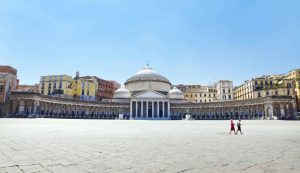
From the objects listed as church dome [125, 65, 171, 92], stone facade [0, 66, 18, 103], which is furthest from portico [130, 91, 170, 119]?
stone facade [0, 66, 18, 103]

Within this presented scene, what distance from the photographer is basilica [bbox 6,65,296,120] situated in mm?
62941

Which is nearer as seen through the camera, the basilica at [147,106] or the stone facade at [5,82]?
the stone facade at [5,82]

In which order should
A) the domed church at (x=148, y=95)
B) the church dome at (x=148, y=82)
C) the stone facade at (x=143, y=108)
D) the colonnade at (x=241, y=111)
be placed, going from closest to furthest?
the stone facade at (x=143, y=108) < the colonnade at (x=241, y=111) < the domed church at (x=148, y=95) < the church dome at (x=148, y=82)

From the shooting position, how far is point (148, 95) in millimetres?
86188

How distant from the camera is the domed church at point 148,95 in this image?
85688 mm

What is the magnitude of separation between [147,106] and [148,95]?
409 cm

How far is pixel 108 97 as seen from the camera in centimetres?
10862

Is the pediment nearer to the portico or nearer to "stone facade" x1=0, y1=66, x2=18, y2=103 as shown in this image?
the portico

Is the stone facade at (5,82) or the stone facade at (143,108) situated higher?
the stone facade at (5,82)

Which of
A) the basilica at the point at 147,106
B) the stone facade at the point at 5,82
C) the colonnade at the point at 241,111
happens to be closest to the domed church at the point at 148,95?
the basilica at the point at 147,106

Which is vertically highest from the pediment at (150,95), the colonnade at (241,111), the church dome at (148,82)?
the church dome at (148,82)

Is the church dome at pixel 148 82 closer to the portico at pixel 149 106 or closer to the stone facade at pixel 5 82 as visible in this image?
the portico at pixel 149 106

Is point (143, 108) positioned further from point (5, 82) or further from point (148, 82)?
point (5, 82)

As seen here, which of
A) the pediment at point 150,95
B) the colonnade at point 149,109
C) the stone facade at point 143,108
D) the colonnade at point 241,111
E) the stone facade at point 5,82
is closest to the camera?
the stone facade at point 5,82
